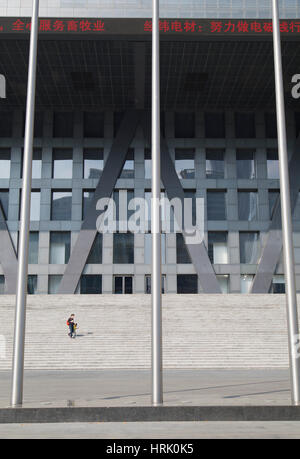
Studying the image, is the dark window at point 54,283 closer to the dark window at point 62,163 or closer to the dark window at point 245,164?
the dark window at point 62,163

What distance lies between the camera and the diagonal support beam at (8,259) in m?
38.8

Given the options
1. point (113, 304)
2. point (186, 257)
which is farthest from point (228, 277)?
point (113, 304)

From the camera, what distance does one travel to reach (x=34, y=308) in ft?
97.0

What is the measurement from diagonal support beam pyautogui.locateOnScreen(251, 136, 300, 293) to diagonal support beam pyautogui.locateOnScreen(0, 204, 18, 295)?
61.6 ft

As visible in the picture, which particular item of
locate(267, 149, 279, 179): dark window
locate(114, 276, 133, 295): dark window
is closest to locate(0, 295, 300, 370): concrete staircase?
locate(114, 276, 133, 295): dark window

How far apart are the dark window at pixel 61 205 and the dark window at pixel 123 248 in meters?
4.44

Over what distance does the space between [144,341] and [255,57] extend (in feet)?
68.9

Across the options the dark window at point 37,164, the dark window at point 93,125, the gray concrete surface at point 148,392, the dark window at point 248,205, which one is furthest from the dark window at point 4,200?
the gray concrete surface at point 148,392

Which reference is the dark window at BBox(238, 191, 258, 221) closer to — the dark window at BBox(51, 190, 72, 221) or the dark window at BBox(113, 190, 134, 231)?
the dark window at BBox(113, 190, 134, 231)

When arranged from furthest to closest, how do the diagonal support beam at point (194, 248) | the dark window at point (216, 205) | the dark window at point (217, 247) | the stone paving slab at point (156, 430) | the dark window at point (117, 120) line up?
the dark window at point (117, 120) < the dark window at point (216, 205) < the dark window at point (217, 247) < the diagonal support beam at point (194, 248) < the stone paving slab at point (156, 430)

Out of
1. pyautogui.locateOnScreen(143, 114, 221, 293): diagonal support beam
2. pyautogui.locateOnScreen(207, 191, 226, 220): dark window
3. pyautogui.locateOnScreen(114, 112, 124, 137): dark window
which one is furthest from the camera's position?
pyautogui.locateOnScreen(114, 112, 124, 137): dark window

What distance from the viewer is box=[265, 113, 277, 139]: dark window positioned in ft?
137

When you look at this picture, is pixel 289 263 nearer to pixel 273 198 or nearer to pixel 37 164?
pixel 273 198
